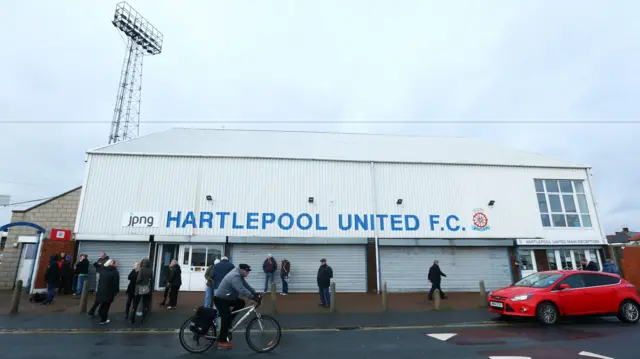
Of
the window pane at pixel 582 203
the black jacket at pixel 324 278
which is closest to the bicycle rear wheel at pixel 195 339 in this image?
the black jacket at pixel 324 278

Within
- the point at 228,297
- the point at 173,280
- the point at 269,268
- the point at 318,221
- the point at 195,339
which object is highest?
the point at 318,221

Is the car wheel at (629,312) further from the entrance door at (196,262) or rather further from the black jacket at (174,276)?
the entrance door at (196,262)

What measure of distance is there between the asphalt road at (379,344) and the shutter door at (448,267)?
26.1 ft

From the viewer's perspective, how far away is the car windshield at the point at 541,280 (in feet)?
32.5

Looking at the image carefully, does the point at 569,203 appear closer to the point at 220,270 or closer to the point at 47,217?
the point at 220,270

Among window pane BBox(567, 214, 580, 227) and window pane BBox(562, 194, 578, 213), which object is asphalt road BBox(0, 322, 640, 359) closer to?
window pane BBox(567, 214, 580, 227)

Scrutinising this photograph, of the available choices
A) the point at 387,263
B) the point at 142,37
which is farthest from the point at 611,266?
the point at 142,37

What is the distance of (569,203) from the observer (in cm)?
1984

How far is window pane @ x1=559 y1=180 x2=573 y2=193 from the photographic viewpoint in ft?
65.8

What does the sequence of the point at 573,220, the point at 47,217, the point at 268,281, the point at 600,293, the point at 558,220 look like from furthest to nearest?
the point at 573,220 → the point at 558,220 → the point at 47,217 → the point at 268,281 → the point at 600,293

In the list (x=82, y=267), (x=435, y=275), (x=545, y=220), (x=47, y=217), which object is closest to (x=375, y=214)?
(x=435, y=275)

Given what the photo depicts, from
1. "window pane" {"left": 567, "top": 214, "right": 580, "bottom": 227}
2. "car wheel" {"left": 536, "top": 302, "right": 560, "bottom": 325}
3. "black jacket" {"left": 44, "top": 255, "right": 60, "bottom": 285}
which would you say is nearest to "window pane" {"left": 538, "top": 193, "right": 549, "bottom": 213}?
"window pane" {"left": 567, "top": 214, "right": 580, "bottom": 227}

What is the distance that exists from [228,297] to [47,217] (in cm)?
1656

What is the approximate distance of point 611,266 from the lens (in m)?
13.9
